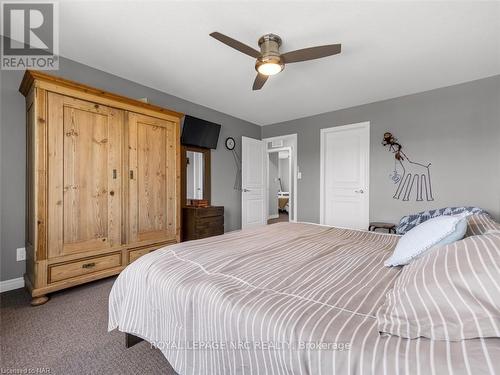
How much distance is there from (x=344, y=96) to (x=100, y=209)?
3.65m

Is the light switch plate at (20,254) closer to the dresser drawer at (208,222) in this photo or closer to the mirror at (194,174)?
the dresser drawer at (208,222)

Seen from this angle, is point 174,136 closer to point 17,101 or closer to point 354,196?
point 17,101

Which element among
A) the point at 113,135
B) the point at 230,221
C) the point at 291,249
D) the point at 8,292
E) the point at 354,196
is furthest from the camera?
the point at 230,221

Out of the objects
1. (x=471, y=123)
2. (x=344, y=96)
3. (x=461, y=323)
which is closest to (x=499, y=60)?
(x=471, y=123)

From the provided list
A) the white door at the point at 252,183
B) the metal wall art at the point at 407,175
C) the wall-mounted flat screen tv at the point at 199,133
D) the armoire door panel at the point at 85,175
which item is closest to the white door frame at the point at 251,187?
the white door at the point at 252,183

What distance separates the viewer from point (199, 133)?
3.83 metres

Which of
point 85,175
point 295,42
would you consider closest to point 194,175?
point 85,175

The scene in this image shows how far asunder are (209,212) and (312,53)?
2471 mm

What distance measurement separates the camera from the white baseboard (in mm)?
2213

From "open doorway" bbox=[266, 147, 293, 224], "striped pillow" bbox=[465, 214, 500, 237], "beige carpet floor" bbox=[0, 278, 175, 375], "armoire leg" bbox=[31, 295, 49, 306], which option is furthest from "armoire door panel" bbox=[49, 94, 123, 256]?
"open doorway" bbox=[266, 147, 293, 224]

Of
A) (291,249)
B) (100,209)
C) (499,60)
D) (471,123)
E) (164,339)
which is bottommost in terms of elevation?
(164,339)

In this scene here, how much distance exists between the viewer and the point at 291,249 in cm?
153

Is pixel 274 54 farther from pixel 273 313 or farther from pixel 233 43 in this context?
pixel 273 313

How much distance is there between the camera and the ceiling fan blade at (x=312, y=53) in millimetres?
1911
